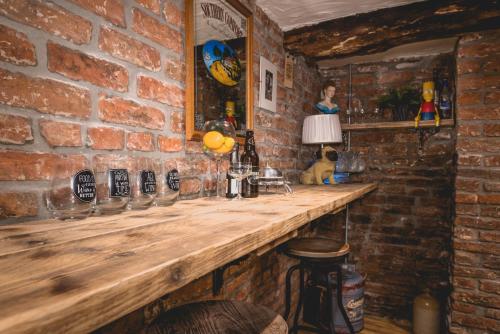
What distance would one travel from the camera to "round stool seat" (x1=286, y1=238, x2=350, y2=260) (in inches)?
61.4

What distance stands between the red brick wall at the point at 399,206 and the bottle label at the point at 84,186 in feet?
8.36

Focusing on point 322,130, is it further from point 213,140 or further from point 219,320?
point 219,320

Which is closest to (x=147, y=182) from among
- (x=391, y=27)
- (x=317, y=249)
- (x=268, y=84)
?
(x=317, y=249)

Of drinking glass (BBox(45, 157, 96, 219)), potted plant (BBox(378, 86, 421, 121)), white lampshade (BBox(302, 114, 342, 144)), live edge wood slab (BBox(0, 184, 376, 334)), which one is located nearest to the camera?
live edge wood slab (BBox(0, 184, 376, 334))

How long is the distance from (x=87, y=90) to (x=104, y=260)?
Answer: 677 mm

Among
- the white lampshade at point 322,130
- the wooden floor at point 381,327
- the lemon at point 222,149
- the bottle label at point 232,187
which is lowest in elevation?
the wooden floor at point 381,327

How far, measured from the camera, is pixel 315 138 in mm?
2506

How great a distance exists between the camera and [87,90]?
36.7 inches

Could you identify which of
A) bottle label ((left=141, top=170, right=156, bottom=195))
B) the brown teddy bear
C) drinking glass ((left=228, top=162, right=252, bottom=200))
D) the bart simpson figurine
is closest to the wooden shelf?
the bart simpson figurine

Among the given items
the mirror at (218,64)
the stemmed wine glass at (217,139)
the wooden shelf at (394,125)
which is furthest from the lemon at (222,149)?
the wooden shelf at (394,125)

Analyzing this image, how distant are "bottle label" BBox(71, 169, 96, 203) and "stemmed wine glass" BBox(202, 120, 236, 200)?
0.56 m

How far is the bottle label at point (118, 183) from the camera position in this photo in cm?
86

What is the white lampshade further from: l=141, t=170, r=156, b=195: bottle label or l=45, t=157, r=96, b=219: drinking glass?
l=45, t=157, r=96, b=219: drinking glass

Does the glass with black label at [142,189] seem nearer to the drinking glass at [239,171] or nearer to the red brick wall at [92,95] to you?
the red brick wall at [92,95]
